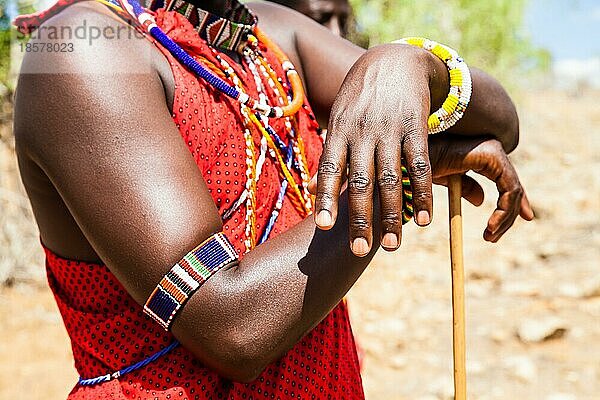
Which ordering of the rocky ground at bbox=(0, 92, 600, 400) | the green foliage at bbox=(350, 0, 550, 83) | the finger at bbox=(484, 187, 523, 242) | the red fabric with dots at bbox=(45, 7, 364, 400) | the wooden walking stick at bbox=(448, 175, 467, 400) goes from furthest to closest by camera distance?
the green foliage at bbox=(350, 0, 550, 83), the rocky ground at bbox=(0, 92, 600, 400), the finger at bbox=(484, 187, 523, 242), the wooden walking stick at bbox=(448, 175, 467, 400), the red fabric with dots at bbox=(45, 7, 364, 400)

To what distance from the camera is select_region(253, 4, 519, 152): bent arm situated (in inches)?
52.7

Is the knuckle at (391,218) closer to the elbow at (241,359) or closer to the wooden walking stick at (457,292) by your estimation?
the elbow at (241,359)

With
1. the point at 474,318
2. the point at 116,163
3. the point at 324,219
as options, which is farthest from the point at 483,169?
the point at 474,318

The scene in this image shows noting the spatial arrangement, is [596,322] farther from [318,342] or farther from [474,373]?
[318,342]

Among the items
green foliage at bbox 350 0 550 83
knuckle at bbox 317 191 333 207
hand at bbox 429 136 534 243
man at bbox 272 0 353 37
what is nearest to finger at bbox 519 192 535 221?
hand at bbox 429 136 534 243

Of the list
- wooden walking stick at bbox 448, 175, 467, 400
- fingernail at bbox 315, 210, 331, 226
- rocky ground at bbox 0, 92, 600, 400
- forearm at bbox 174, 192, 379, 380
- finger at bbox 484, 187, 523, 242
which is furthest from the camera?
rocky ground at bbox 0, 92, 600, 400

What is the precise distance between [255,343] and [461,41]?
34.9 ft

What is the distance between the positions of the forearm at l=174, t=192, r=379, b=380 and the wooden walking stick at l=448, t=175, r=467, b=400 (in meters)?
0.28

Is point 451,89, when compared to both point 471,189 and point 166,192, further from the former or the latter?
point 166,192

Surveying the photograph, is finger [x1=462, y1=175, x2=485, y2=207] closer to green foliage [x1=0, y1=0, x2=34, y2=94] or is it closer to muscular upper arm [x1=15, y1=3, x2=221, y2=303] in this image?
muscular upper arm [x1=15, y1=3, x2=221, y2=303]

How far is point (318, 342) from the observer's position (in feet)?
4.32

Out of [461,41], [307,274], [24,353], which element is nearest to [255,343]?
[307,274]

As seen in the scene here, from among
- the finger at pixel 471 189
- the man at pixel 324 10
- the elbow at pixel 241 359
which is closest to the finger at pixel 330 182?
the elbow at pixel 241 359

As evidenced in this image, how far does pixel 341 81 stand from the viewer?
1.49 m
